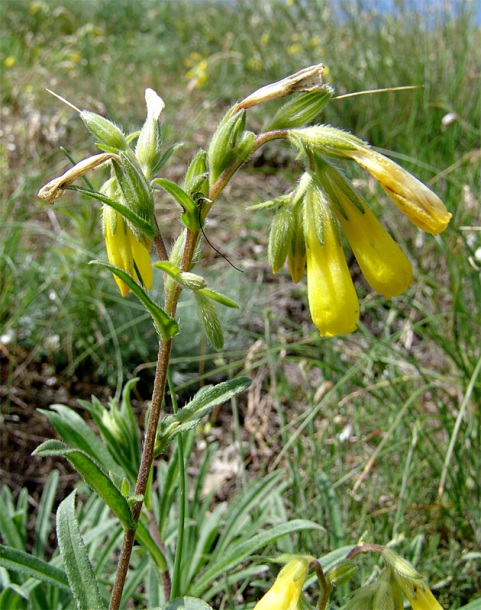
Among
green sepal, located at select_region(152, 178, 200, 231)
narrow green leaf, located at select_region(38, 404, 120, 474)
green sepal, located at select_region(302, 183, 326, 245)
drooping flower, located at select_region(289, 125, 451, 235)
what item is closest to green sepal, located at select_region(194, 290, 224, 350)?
green sepal, located at select_region(152, 178, 200, 231)

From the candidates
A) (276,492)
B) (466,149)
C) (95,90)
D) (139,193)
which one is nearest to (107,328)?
(276,492)

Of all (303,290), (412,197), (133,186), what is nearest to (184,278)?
(133,186)

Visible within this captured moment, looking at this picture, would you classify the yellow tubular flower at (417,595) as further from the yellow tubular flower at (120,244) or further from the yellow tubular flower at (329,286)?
the yellow tubular flower at (120,244)

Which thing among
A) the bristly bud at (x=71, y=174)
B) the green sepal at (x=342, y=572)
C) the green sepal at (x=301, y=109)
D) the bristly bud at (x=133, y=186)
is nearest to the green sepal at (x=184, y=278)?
the bristly bud at (x=133, y=186)

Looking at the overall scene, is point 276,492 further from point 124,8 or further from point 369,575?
point 124,8

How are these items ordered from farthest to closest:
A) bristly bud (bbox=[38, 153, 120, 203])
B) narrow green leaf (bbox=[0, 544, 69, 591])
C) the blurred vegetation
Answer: the blurred vegetation
narrow green leaf (bbox=[0, 544, 69, 591])
bristly bud (bbox=[38, 153, 120, 203])

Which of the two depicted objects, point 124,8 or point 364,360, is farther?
point 124,8

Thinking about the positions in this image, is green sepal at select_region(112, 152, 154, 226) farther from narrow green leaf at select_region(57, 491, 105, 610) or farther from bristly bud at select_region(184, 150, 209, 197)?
narrow green leaf at select_region(57, 491, 105, 610)
